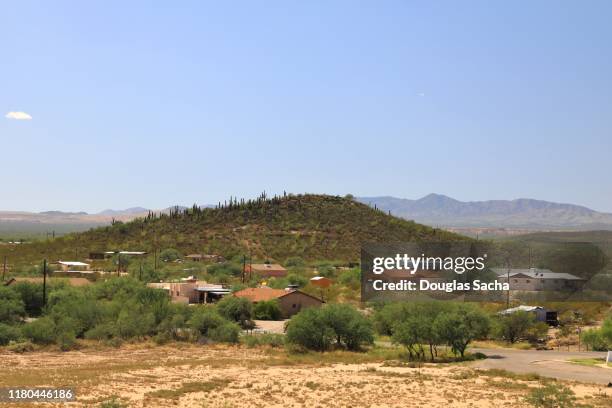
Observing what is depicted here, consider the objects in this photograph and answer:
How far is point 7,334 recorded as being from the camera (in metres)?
45.4

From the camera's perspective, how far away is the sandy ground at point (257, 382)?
94.7 ft

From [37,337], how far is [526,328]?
3282 cm

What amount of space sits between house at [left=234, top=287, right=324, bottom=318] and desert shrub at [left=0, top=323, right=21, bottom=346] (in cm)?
1949

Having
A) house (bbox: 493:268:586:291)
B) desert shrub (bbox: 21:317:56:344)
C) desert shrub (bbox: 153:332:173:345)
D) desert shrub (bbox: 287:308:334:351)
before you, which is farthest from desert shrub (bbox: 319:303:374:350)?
house (bbox: 493:268:586:291)

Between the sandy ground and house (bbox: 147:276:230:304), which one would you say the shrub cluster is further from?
house (bbox: 147:276:230:304)

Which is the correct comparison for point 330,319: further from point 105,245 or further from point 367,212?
point 367,212

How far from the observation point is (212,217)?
125688mm

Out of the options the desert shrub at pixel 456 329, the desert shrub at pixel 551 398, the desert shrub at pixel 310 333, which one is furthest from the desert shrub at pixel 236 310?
the desert shrub at pixel 551 398

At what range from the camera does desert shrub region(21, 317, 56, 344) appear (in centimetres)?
4556

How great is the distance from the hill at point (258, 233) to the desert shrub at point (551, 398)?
253 ft

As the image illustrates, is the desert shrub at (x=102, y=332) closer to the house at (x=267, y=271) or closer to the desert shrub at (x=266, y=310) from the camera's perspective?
the desert shrub at (x=266, y=310)

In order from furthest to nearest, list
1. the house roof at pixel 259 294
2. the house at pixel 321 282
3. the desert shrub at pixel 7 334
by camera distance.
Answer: the house at pixel 321 282
the house roof at pixel 259 294
the desert shrub at pixel 7 334

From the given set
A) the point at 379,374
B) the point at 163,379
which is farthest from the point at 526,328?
the point at 163,379

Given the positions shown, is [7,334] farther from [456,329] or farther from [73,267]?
[73,267]
